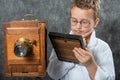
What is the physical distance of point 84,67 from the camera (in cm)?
124

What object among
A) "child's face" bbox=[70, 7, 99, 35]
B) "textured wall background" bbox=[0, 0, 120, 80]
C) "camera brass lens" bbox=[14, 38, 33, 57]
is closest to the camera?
"camera brass lens" bbox=[14, 38, 33, 57]

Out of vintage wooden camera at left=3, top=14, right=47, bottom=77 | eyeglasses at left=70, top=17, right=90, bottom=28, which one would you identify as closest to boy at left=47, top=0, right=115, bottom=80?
eyeglasses at left=70, top=17, right=90, bottom=28

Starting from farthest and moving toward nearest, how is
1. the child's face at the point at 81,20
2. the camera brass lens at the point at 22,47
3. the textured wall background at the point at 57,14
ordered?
the textured wall background at the point at 57,14
the child's face at the point at 81,20
the camera brass lens at the point at 22,47

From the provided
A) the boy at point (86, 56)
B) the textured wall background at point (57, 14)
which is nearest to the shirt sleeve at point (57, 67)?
the boy at point (86, 56)

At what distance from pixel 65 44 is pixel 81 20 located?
0.11 m

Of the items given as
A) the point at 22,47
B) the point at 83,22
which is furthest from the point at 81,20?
the point at 22,47

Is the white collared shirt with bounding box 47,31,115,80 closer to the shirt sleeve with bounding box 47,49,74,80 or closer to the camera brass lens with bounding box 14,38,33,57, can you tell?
the shirt sleeve with bounding box 47,49,74,80

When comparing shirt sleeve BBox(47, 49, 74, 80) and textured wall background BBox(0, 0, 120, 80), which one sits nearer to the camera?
shirt sleeve BBox(47, 49, 74, 80)

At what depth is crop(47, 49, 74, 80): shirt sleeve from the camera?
4.07ft

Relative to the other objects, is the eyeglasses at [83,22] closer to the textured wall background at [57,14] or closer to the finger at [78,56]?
the finger at [78,56]

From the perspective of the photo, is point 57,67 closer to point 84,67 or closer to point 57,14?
point 84,67

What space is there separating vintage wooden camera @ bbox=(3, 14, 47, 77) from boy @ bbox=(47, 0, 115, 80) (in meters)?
0.11

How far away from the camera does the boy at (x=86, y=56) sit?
45.3 inches

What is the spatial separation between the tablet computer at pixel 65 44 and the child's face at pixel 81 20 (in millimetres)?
82
